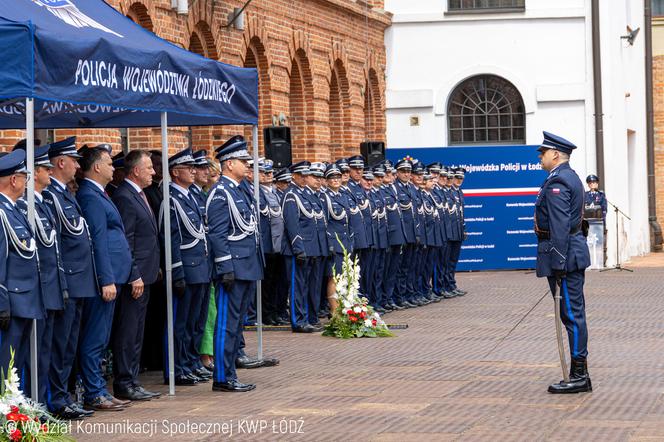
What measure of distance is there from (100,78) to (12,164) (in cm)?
119

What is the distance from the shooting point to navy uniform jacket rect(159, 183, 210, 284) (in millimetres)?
12164

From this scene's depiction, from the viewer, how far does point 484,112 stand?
107ft

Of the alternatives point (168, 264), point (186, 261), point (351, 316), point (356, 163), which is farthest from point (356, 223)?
point (168, 264)

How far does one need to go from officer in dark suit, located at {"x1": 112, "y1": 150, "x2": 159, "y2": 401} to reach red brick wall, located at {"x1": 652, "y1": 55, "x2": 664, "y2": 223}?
3335cm

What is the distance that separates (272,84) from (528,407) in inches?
554

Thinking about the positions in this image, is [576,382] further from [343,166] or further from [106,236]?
[343,166]

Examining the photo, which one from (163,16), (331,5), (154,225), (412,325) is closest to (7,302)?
(154,225)

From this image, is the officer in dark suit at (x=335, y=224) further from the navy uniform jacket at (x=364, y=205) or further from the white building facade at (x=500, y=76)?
the white building facade at (x=500, y=76)

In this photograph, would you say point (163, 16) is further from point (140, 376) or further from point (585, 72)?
point (585, 72)

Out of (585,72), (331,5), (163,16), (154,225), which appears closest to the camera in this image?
(154,225)

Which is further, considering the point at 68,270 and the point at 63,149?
the point at 63,149

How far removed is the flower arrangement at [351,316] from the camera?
16.5 meters

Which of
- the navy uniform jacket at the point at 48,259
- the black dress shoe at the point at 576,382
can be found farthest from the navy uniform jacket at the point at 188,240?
the black dress shoe at the point at 576,382

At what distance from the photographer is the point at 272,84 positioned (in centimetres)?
2409
